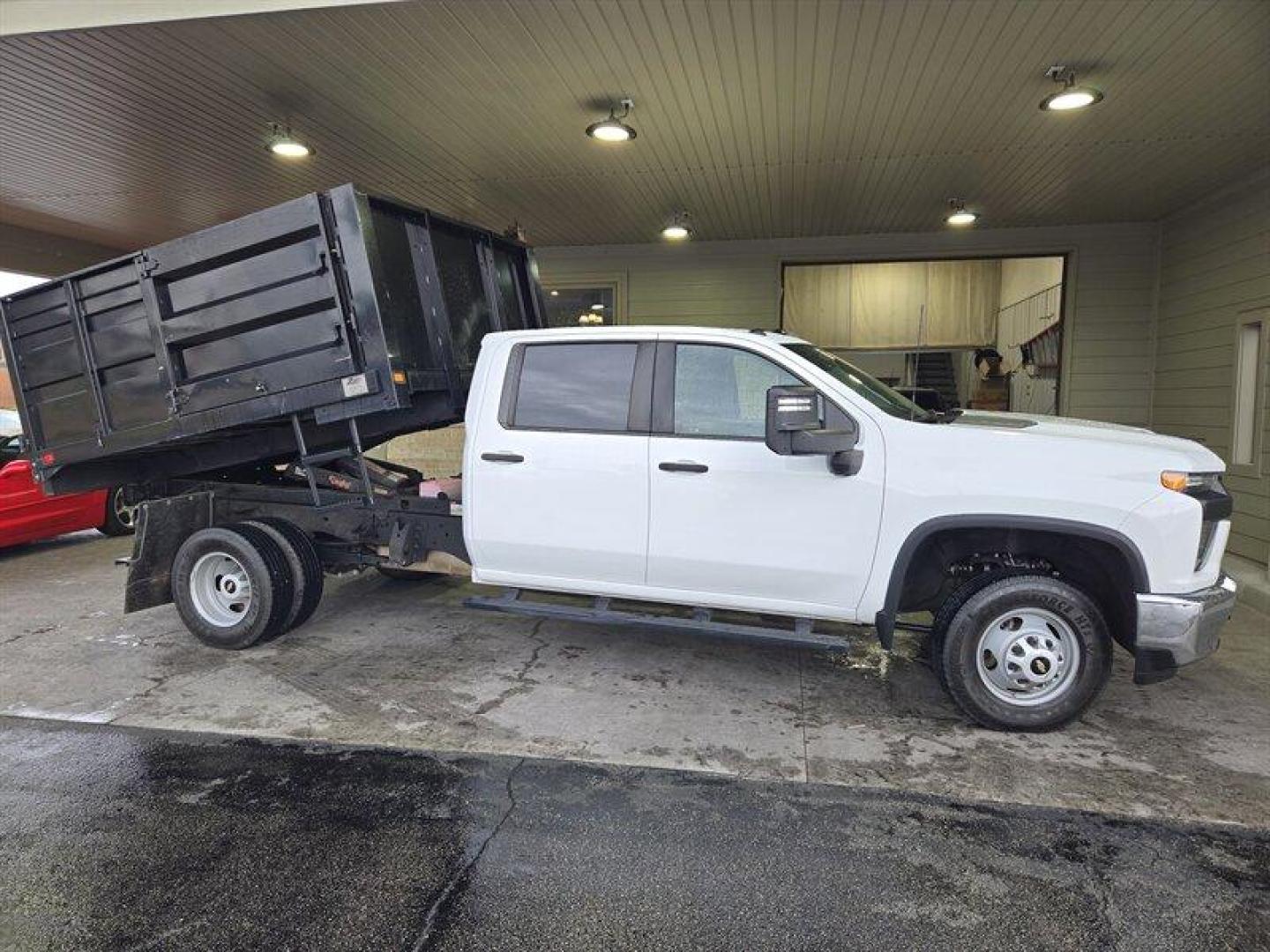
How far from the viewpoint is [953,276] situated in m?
13.6

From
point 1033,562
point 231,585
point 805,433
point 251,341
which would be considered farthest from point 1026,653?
point 231,585

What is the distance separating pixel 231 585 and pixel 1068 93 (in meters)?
7.12

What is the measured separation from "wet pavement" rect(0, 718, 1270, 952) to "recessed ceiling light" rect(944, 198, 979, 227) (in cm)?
756

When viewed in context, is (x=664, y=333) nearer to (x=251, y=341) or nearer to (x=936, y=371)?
(x=251, y=341)

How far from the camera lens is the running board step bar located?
13.7 ft

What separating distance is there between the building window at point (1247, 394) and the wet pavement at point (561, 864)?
634cm

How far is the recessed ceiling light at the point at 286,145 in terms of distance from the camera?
7160 mm

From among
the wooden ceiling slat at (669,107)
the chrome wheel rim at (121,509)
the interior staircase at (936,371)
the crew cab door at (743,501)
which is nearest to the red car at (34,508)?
the chrome wheel rim at (121,509)

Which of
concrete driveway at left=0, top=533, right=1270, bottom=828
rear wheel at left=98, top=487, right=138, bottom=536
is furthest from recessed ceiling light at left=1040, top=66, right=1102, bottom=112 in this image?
rear wheel at left=98, top=487, right=138, bottom=536

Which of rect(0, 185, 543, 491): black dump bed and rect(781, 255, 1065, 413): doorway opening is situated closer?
rect(0, 185, 543, 491): black dump bed

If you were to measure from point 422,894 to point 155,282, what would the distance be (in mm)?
4248

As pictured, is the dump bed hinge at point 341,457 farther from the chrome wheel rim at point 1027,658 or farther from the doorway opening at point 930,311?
the doorway opening at point 930,311

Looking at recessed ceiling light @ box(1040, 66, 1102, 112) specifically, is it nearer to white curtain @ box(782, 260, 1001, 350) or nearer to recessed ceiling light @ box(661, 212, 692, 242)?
recessed ceiling light @ box(661, 212, 692, 242)

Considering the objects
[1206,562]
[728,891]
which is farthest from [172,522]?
[1206,562]
